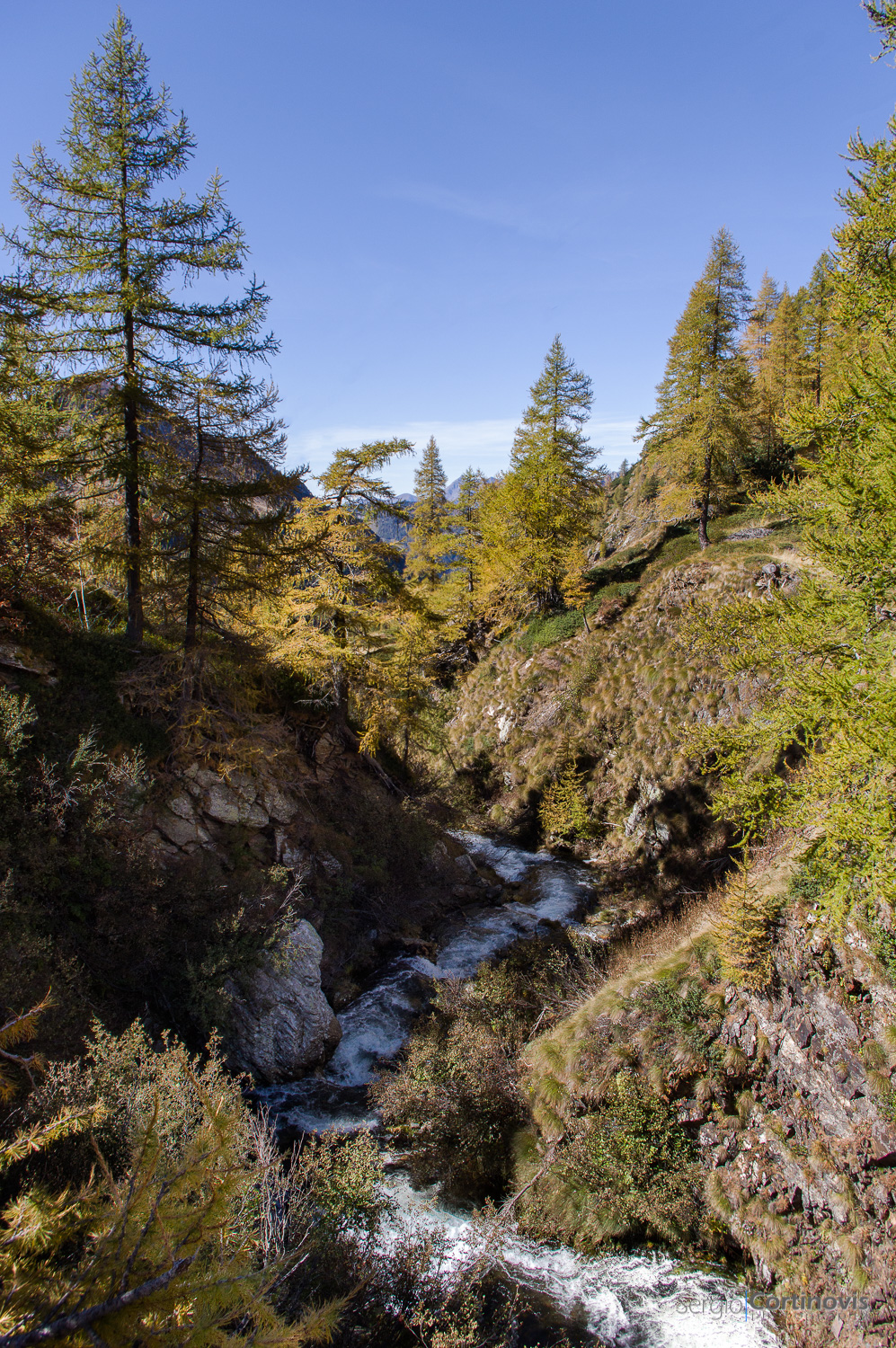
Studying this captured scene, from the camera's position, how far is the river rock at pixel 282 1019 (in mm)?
10680

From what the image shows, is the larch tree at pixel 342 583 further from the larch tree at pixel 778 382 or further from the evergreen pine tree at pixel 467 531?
the larch tree at pixel 778 382

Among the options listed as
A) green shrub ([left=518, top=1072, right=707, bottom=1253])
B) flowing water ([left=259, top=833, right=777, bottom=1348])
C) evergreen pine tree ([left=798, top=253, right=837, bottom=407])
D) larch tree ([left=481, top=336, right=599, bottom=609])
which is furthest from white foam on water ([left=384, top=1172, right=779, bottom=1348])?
evergreen pine tree ([left=798, top=253, right=837, bottom=407])

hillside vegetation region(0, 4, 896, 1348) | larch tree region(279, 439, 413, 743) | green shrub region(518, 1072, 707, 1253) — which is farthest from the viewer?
larch tree region(279, 439, 413, 743)

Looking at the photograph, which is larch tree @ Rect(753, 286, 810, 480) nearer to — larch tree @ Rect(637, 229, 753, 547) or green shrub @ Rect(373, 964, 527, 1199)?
larch tree @ Rect(637, 229, 753, 547)

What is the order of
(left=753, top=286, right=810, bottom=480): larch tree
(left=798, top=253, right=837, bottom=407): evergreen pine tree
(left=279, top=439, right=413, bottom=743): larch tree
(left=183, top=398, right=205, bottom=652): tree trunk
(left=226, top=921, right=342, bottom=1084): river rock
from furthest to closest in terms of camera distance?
(left=798, top=253, right=837, bottom=407): evergreen pine tree
(left=753, top=286, right=810, bottom=480): larch tree
(left=279, top=439, right=413, bottom=743): larch tree
(left=183, top=398, right=205, bottom=652): tree trunk
(left=226, top=921, right=342, bottom=1084): river rock

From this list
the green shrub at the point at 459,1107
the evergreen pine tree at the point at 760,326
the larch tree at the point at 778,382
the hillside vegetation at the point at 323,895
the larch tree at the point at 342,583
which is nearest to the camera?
the hillside vegetation at the point at 323,895

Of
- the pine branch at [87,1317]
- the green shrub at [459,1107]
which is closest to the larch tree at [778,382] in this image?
the green shrub at [459,1107]

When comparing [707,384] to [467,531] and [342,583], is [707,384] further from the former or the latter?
[342,583]

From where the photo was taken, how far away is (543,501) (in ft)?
85.6

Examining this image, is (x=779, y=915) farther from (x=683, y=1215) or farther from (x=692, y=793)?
(x=692, y=793)

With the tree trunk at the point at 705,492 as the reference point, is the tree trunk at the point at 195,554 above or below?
below

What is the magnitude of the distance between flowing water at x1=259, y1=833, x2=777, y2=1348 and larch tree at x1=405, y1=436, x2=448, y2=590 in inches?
924

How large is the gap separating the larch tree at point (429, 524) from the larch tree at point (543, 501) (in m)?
4.29

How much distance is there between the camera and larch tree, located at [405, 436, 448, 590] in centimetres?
3362
